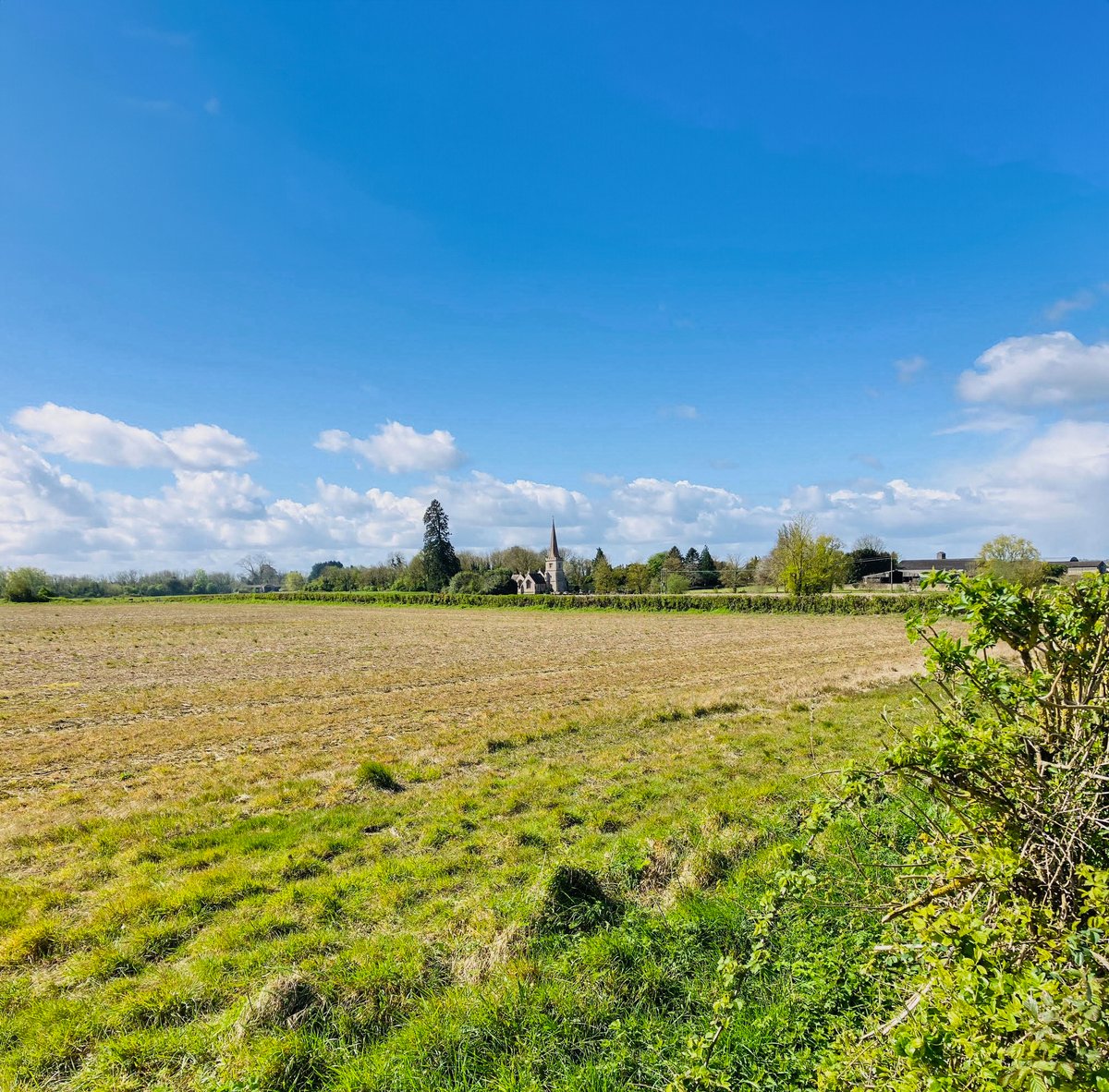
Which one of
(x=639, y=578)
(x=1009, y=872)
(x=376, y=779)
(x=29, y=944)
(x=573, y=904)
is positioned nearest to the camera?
(x=1009, y=872)

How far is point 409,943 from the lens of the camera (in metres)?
5.02

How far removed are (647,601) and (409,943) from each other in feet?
207

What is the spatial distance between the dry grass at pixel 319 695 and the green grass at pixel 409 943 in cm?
216

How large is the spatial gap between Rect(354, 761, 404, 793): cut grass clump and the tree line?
2153 inches

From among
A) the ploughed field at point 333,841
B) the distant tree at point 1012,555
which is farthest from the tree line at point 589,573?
the ploughed field at point 333,841

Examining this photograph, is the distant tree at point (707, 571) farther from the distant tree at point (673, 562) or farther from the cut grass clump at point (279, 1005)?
the cut grass clump at point (279, 1005)

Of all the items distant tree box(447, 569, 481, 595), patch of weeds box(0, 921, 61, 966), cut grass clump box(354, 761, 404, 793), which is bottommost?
cut grass clump box(354, 761, 404, 793)

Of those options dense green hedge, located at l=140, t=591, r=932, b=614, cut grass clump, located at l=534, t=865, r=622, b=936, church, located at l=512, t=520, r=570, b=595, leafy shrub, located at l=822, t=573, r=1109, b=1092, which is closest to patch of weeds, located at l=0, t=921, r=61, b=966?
cut grass clump, located at l=534, t=865, r=622, b=936

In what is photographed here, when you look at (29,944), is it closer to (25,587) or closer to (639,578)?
(639,578)

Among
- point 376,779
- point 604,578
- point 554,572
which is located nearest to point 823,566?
point 604,578

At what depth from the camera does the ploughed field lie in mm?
4086

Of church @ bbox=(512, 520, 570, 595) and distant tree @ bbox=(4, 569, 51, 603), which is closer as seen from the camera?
distant tree @ bbox=(4, 569, 51, 603)

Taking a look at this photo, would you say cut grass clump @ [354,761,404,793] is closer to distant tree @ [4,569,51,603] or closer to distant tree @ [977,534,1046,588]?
distant tree @ [977,534,1046,588]

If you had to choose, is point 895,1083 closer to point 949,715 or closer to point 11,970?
point 949,715
